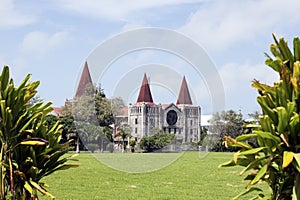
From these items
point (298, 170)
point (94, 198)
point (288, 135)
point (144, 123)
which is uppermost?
point (144, 123)

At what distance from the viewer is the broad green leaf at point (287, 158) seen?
352 cm

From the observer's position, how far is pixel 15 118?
4.61 meters

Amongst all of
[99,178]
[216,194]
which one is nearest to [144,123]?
[99,178]

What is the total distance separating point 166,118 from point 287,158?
3933cm

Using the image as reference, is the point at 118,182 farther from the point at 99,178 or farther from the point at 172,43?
the point at 172,43

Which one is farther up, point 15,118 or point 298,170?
point 15,118

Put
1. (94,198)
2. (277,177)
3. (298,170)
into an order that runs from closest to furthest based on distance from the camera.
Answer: (298,170), (277,177), (94,198)

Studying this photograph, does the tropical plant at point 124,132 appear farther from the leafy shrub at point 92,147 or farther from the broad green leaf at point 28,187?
the broad green leaf at point 28,187

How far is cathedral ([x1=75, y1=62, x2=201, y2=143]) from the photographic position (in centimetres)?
4047

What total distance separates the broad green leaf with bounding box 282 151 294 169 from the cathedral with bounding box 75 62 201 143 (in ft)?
116

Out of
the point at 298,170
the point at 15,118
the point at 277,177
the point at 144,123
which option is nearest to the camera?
the point at 298,170

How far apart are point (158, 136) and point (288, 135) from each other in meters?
→ 38.4

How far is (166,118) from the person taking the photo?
4288 cm

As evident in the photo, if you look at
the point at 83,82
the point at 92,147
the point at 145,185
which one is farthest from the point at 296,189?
the point at 83,82
